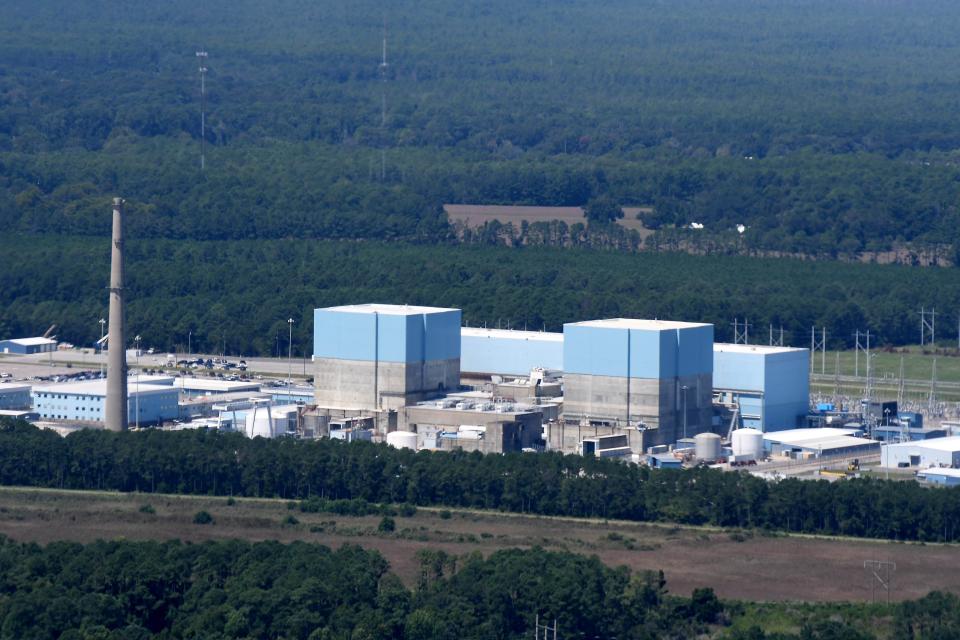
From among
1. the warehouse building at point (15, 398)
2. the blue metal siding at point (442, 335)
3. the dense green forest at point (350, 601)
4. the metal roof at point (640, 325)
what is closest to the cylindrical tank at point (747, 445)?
the metal roof at point (640, 325)

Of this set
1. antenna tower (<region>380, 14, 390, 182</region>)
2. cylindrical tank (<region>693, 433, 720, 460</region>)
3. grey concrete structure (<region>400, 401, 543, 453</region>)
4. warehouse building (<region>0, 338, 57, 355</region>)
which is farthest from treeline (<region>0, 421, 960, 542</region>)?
antenna tower (<region>380, 14, 390, 182</region>)

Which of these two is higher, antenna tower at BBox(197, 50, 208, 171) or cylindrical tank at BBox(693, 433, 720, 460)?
antenna tower at BBox(197, 50, 208, 171)

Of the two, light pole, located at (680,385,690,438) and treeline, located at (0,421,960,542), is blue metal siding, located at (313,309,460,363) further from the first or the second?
light pole, located at (680,385,690,438)

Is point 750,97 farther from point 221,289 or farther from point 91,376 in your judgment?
point 91,376

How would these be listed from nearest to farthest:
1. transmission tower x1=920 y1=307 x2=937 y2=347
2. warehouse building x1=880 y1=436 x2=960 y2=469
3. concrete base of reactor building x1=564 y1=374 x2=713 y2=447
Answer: warehouse building x1=880 y1=436 x2=960 y2=469
concrete base of reactor building x1=564 y1=374 x2=713 y2=447
transmission tower x1=920 y1=307 x2=937 y2=347

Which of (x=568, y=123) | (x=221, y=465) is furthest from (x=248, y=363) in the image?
(x=568, y=123)

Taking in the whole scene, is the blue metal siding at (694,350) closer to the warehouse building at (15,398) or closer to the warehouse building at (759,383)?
the warehouse building at (759,383)

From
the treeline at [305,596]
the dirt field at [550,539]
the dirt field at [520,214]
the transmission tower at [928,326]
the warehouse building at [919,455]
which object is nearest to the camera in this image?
the treeline at [305,596]
